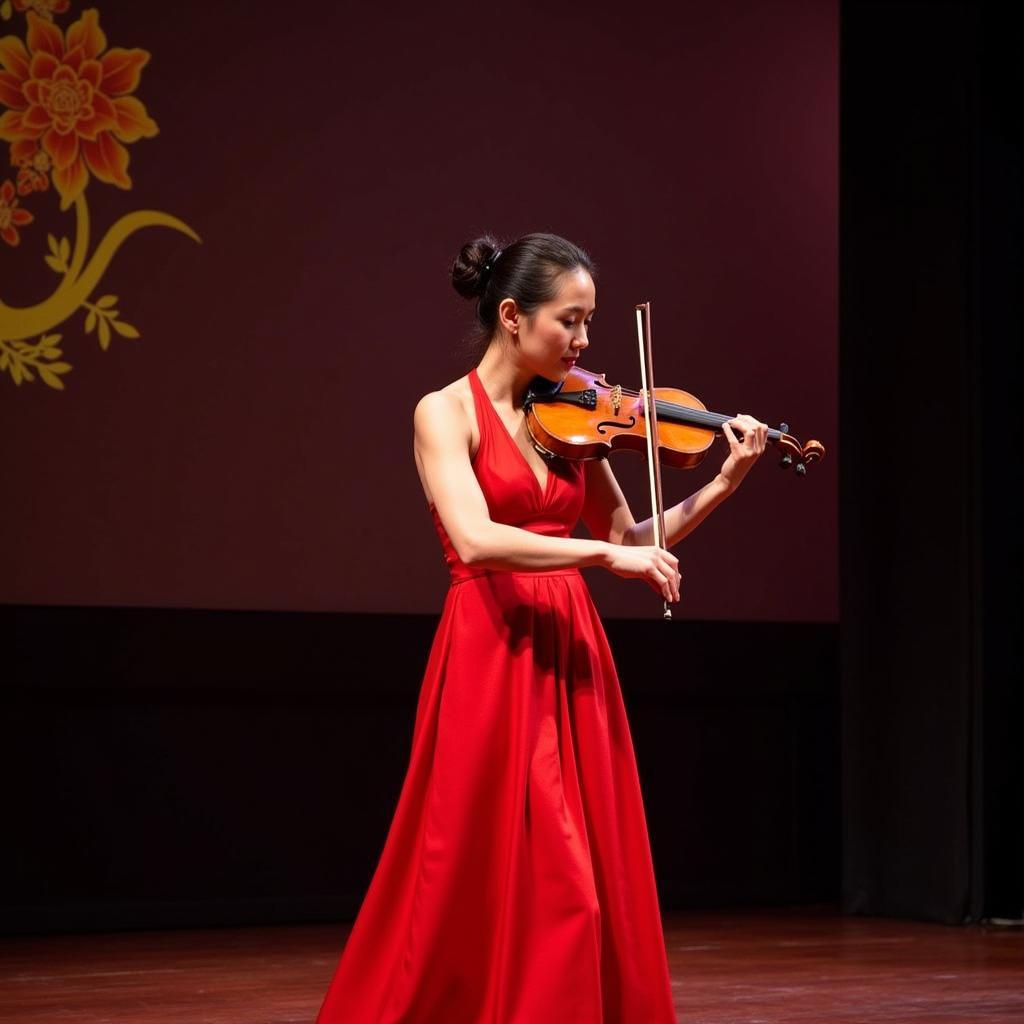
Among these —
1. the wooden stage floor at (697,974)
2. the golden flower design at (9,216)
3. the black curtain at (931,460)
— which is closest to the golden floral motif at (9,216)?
the golden flower design at (9,216)

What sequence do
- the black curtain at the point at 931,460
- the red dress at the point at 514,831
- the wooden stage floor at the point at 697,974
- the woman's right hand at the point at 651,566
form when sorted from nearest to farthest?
1. the woman's right hand at the point at 651,566
2. the red dress at the point at 514,831
3. the wooden stage floor at the point at 697,974
4. the black curtain at the point at 931,460

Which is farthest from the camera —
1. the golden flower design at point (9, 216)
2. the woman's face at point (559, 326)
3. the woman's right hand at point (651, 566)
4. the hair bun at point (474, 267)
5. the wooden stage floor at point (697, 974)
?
the golden flower design at point (9, 216)

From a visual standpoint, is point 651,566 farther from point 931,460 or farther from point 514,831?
point 931,460

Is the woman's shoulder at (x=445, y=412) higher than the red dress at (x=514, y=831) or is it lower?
higher

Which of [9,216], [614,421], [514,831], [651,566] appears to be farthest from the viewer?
[9,216]

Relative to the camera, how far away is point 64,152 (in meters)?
4.12

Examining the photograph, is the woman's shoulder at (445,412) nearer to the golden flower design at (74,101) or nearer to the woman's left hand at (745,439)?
the woman's left hand at (745,439)

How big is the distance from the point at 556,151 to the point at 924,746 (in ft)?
6.33

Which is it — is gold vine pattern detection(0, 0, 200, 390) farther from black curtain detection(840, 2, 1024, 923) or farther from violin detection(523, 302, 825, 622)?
violin detection(523, 302, 825, 622)

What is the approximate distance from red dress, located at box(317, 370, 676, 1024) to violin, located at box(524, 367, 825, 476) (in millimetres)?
65

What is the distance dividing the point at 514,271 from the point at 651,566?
52cm

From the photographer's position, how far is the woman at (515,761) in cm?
221

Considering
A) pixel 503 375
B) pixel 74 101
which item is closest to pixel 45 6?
pixel 74 101

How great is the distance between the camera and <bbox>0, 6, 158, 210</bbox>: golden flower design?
4.09 metres
